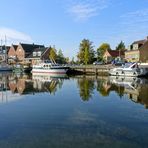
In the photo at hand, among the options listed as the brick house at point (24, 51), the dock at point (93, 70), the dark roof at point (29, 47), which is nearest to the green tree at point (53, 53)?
the brick house at point (24, 51)

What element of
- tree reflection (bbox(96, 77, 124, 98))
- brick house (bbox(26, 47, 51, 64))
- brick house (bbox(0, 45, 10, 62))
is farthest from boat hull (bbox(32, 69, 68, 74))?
brick house (bbox(0, 45, 10, 62))

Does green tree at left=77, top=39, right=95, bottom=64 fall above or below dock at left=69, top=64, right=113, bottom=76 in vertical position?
above

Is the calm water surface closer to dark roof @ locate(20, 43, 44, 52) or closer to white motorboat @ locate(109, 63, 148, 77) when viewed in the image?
white motorboat @ locate(109, 63, 148, 77)

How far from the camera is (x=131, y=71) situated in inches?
2031

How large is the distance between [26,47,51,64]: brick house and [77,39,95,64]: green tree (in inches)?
564

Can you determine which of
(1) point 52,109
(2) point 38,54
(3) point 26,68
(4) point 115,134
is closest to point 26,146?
(4) point 115,134

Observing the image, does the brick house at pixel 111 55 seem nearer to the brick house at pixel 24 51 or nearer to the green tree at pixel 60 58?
the green tree at pixel 60 58

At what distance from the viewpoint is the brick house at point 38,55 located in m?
90.6

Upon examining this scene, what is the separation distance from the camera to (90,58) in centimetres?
8188

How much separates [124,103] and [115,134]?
9057 millimetres

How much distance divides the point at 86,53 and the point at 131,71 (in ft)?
96.3

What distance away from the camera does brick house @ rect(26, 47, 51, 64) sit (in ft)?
297

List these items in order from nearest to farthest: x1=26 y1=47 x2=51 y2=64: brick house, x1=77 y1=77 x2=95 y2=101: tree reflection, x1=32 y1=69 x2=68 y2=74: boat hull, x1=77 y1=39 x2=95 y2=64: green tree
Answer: x1=77 y1=77 x2=95 y2=101: tree reflection, x1=32 y1=69 x2=68 y2=74: boat hull, x1=77 y1=39 x2=95 y2=64: green tree, x1=26 y1=47 x2=51 y2=64: brick house

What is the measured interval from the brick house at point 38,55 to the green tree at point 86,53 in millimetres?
14331
